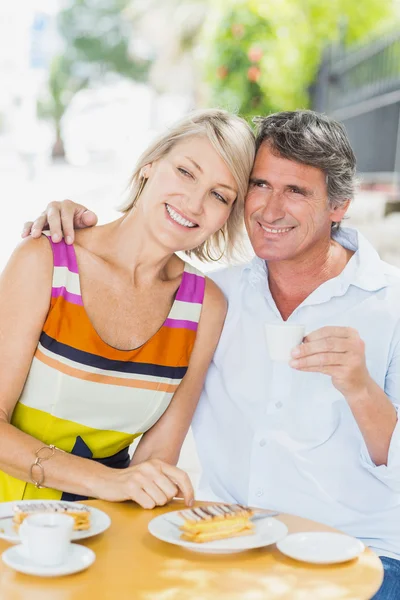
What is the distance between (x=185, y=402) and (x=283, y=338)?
767 millimetres

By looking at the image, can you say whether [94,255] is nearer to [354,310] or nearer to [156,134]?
[156,134]

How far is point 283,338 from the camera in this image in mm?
2053

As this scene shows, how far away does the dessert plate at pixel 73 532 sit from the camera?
71.6 inches

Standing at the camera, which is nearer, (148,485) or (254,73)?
(148,485)

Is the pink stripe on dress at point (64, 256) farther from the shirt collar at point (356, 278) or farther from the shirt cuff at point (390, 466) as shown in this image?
the shirt cuff at point (390, 466)

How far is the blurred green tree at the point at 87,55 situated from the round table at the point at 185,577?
2046 inches

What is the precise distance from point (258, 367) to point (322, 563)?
1.04 m

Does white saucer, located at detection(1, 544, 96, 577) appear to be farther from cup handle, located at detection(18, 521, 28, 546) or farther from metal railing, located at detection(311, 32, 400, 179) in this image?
metal railing, located at detection(311, 32, 400, 179)

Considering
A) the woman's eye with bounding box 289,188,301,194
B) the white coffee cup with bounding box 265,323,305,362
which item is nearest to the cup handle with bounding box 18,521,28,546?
the white coffee cup with bounding box 265,323,305,362

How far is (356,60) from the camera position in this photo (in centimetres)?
1073

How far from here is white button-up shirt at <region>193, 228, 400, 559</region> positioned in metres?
2.66

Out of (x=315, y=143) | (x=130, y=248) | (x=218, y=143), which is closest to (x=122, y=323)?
(x=130, y=248)

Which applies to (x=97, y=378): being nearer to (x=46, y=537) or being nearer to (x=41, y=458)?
(x=41, y=458)

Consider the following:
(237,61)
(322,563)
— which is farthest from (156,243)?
(237,61)
